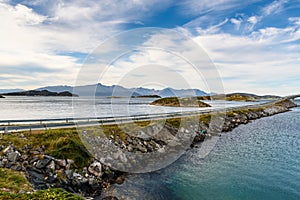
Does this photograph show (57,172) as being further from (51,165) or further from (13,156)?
(13,156)

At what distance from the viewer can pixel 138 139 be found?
34.8m

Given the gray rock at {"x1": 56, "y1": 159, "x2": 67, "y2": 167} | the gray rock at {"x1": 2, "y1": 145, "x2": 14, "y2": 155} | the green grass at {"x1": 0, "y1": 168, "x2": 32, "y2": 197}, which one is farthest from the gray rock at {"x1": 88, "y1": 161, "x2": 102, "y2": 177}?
the gray rock at {"x1": 2, "y1": 145, "x2": 14, "y2": 155}

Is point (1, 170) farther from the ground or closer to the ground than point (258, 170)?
farther from the ground

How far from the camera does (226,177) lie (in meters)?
26.1

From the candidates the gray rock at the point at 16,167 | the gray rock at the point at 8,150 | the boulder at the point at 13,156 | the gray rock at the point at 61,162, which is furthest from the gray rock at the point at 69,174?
the gray rock at the point at 8,150

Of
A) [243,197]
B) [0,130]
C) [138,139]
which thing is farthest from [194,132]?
[0,130]

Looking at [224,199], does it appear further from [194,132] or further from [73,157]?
[194,132]

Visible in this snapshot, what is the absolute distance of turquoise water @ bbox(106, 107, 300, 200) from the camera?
71.4 ft

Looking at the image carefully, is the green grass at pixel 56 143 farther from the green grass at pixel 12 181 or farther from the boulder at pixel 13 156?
the green grass at pixel 12 181

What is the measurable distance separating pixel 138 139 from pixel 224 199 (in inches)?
667

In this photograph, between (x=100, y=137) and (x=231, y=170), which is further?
(x=100, y=137)

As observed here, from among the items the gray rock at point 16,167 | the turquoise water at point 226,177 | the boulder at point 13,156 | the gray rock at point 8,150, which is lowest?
the turquoise water at point 226,177


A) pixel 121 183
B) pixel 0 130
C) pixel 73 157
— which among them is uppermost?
pixel 0 130

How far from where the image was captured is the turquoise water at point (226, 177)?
21.8 m
